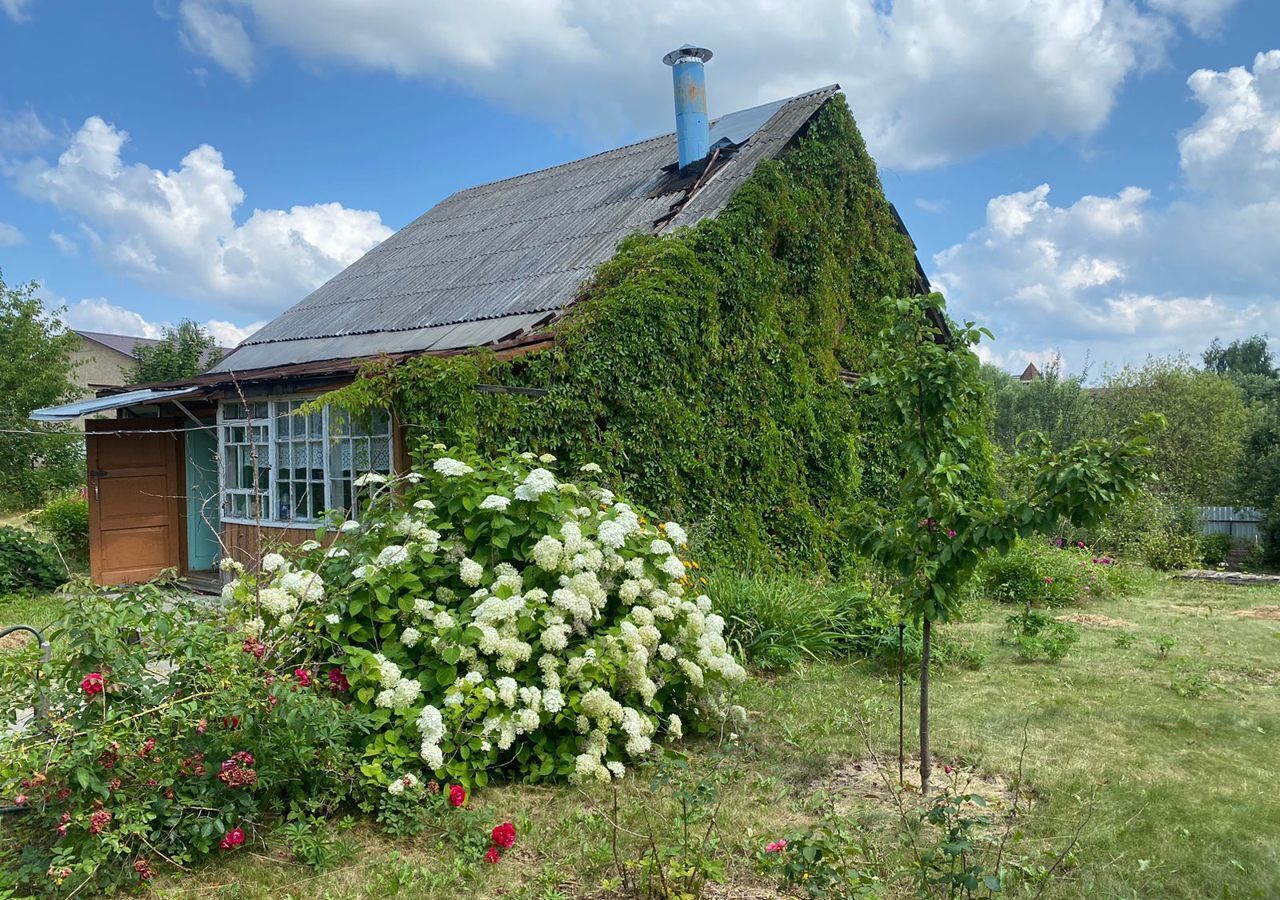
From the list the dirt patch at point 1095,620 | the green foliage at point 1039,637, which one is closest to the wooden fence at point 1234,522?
the dirt patch at point 1095,620

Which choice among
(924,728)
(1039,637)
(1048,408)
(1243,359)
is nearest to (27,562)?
(924,728)

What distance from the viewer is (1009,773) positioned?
459 centimetres

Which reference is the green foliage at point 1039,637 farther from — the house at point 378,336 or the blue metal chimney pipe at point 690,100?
the blue metal chimney pipe at point 690,100

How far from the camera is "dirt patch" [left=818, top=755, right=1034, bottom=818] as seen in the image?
422cm

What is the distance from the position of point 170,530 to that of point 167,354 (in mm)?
14767

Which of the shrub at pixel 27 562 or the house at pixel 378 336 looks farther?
the shrub at pixel 27 562

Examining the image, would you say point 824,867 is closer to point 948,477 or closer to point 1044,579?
point 948,477

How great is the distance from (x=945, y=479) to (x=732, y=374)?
5.70m

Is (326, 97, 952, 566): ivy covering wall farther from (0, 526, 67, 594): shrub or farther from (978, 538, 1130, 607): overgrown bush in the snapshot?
(0, 526, 67, 594): shrub

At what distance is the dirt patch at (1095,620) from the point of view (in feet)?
29.6

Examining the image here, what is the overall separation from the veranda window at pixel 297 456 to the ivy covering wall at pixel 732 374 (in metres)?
1.05

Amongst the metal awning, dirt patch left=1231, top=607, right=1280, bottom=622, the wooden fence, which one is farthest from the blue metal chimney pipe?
the wooden fence

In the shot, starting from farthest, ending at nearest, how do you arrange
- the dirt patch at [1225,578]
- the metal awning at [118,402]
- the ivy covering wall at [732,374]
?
1. the dirt patch at [1225,578]
2. the metal awning at [118,402]
3. the ivy covering wall at [732,374]

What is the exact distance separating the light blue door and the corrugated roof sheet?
1366mm
